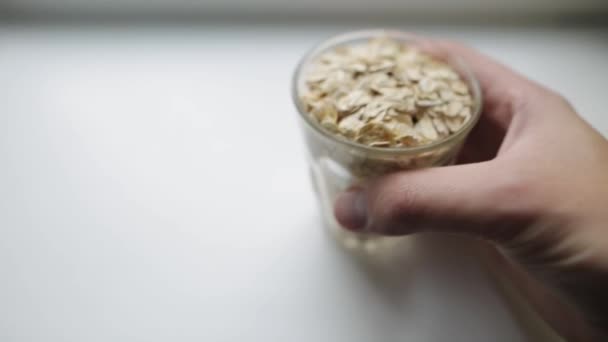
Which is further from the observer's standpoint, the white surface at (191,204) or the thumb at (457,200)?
the white surface at (191,204)

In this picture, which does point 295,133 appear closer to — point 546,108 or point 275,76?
point 275,76

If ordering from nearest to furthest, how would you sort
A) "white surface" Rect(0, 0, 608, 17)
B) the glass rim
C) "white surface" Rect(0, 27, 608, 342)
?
1. the glass rim
2. "white surface" Rect(0, 27, 608, 342)
3. "white surface" Rect(0, 0, 608, 17)

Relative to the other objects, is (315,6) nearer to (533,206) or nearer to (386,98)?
(386,98)

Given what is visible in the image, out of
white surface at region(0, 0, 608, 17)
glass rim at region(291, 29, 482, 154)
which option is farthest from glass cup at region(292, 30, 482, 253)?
white surface at region(0, 0, 608, 17)

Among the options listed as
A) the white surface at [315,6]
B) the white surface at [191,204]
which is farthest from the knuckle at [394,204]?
the white surface at [315,6]

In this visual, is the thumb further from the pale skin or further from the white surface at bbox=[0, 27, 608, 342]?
the white surface at bbox=[0, 27, 608, 342]

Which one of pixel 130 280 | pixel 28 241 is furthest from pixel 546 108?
pixel 28 241

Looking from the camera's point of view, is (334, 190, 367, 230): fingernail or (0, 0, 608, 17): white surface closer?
(334, 190, 367, 230): fingernail

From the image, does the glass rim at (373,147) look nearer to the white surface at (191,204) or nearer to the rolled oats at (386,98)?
the rolled oats at (386,98)
